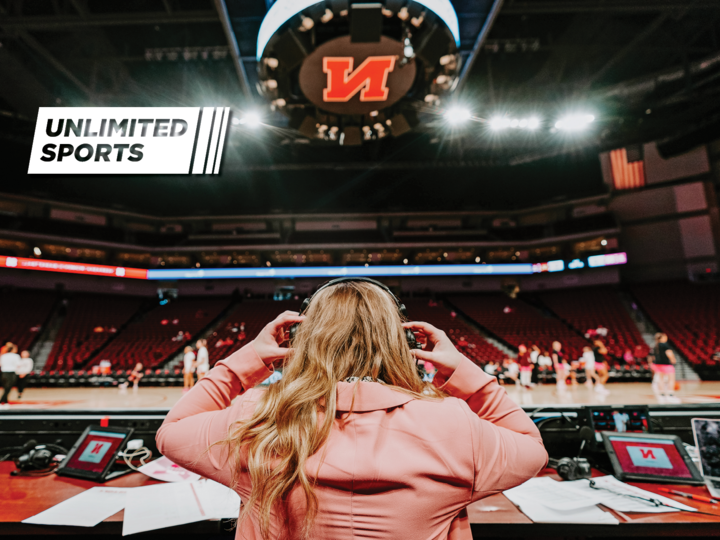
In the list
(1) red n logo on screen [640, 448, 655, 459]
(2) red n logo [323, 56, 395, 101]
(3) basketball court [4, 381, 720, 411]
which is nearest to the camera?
(1) red n logo on screen [640, 448, 655, 459]

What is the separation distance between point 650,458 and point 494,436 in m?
1.76

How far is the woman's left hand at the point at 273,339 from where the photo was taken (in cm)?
104

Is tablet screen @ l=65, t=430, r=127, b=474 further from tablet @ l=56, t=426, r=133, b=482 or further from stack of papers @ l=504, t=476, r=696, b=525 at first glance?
stack of papers @ l=504, t=476, r=696, b=525

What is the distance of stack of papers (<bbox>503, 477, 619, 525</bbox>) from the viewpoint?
1.48 metres

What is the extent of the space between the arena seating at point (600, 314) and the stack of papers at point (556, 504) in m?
11.6

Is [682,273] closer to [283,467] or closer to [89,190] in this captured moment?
[283,467]

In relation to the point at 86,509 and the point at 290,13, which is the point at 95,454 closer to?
the point at 86,509

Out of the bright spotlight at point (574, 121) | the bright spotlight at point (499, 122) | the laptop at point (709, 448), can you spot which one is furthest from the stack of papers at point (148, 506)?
the bright spotlight at point (574, 121)

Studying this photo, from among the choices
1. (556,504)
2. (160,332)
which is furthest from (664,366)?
(160,332)

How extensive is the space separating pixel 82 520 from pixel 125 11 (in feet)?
35.9

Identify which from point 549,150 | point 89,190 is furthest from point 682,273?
point 89,190

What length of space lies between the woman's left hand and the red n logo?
390 cm

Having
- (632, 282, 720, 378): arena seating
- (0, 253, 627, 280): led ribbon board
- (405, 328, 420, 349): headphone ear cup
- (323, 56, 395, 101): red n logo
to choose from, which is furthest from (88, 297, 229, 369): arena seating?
(632, 282, 720, 378): arena seating

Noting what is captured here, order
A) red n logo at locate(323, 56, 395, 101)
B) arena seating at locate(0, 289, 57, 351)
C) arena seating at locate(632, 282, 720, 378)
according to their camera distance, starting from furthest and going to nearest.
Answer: arena seating at locate(0, 289, 57, 351)
arena seating at locate(632, 282, 720, 378)
red n logo at locate(323, 56, 395, 101)
